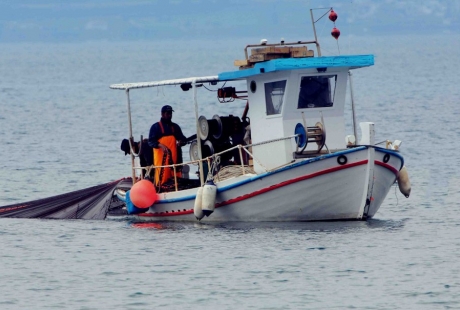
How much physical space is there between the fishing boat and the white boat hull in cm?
2

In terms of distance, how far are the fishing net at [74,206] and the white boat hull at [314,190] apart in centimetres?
366

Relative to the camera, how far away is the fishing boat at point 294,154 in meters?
23.1

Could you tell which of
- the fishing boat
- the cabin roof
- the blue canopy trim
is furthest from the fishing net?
the blue canopy trim

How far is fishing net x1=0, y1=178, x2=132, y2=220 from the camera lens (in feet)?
89.4

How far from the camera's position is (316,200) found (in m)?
23.4

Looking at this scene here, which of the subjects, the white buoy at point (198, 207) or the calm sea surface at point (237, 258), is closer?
the calm sea surface at point (237, 258)

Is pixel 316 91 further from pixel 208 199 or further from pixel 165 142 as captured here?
pixel 165 142

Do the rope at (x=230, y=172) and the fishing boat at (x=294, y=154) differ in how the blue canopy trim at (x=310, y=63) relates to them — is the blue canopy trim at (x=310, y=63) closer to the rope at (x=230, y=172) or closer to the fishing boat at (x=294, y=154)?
the fishing boat at (x=294, y=154)

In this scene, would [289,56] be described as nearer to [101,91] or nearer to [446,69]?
[101,91]

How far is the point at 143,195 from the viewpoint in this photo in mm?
25594

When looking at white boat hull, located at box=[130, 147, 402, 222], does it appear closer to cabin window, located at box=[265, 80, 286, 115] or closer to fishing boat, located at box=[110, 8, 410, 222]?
fishing boat, located at box=[110, 8, 410, 222]

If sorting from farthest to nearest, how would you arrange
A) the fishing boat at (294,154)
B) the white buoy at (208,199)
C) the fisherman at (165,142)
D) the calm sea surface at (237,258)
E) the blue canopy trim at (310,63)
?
the fisherman at (165,142)
the white buoy at (208,199)
the blue canopy trim at (310,63)
the fishing boat at (294,154)
the calm sea surface at (237,258)

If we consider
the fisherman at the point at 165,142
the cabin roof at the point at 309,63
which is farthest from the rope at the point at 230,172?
the cabin roof at the point at 309,63

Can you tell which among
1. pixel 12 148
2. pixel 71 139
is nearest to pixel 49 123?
pixel 71 139
